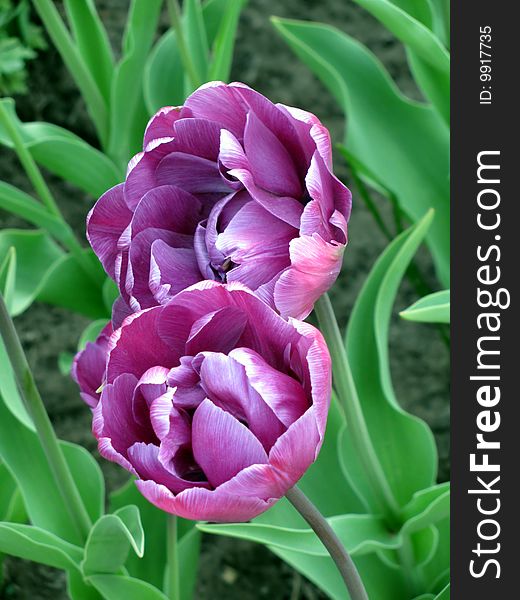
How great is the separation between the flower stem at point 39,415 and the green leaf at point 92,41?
2.32 feet

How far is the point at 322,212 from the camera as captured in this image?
55cm

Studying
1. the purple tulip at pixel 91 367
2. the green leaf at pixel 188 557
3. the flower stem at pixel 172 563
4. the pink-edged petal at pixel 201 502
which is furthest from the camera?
the green leaf at pixel 188 557

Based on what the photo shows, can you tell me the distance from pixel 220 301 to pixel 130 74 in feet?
2.75

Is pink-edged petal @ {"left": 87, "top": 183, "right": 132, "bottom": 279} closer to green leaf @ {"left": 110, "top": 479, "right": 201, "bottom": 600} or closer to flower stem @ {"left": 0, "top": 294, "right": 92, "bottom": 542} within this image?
flower stem @ {"left": 0, "top": 294, "right": 92, "bottom": 542}

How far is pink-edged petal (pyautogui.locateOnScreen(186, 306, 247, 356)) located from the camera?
0.51 m

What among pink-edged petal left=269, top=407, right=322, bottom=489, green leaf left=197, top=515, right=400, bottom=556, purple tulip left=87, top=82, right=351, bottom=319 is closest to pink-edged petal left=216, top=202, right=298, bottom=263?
purple tulip left=87, top=82, right=351, bottom=319

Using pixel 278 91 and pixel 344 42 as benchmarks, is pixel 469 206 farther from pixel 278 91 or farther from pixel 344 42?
pixel 278 91

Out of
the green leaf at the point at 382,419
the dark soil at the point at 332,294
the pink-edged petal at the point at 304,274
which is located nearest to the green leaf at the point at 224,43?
the green leaf at the point at 382,419

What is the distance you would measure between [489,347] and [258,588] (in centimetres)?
74

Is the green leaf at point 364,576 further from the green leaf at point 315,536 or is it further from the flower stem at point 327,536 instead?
the flower stem at point 327,536

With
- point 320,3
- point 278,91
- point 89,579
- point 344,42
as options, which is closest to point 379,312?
point 89,579

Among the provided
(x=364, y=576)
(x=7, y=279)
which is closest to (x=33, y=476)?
(x=7, y=279)

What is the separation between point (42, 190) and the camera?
1.21 metres

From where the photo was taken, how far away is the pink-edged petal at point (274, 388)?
49 centimetres
